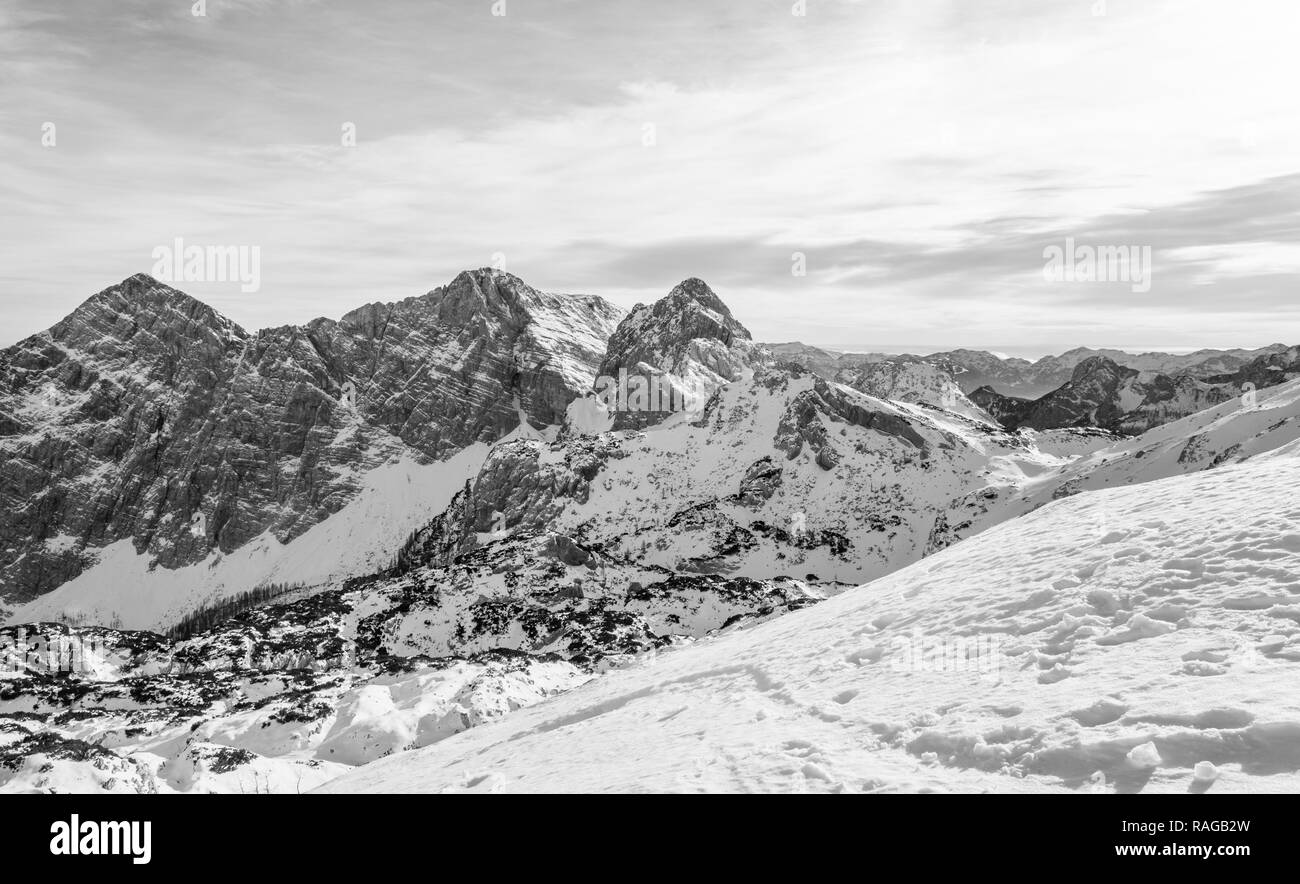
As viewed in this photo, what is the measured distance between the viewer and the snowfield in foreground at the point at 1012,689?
35.7 ft

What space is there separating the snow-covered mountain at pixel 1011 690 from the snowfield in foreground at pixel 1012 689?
0.17 feet

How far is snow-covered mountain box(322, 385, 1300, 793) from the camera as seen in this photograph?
35.7ft

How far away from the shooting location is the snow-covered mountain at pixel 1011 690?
10875mm

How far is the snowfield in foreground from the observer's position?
10883mm

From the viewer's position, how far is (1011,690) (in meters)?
14.1

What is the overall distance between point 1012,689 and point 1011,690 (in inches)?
2.5

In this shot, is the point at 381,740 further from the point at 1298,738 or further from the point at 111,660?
the point at 111,660

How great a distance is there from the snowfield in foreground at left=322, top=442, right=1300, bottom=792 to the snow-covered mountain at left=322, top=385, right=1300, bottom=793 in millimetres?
52

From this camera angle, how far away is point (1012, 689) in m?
14.2
